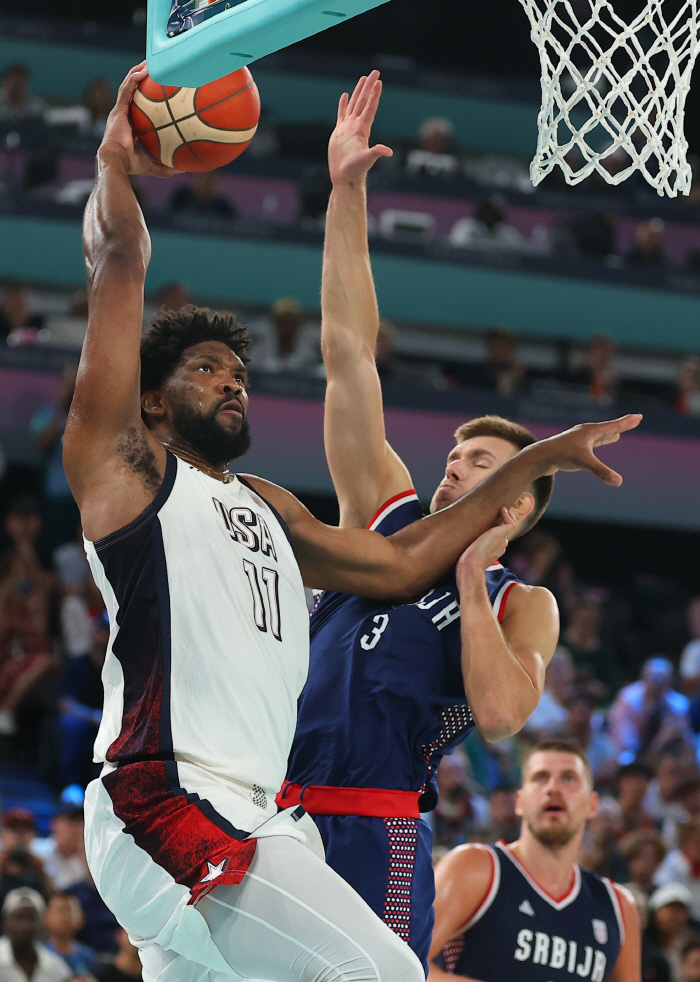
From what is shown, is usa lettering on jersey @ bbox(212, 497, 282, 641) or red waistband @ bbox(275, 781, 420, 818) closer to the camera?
usa lettering on jersey @ bbox(212, 497, 282, 641)

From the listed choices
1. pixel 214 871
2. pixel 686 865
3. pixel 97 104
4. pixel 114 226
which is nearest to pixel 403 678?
pixel 214 871

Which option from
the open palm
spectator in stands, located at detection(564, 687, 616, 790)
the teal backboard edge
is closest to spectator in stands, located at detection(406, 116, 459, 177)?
spectator in stands, located at detection(564, 687, 616, 790)

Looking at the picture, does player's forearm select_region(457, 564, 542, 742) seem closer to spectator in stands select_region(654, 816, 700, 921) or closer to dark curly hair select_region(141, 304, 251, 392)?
dark curly hair select_region(141, 304, 251, 392)

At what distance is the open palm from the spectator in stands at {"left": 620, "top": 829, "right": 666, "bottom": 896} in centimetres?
597

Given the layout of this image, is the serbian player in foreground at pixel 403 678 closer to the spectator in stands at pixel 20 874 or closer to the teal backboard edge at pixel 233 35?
the teal backboard edge at pixel 233 35

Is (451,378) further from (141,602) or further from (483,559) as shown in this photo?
(141,602)

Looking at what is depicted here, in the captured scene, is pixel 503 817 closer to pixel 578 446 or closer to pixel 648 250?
pixel 578 446

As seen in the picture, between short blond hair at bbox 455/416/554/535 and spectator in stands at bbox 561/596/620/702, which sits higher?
short blond hair at bbox 455/416/554/535

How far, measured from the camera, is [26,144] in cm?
1462

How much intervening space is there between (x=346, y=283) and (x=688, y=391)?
399 inches

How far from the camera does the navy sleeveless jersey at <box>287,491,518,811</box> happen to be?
4.16 meters

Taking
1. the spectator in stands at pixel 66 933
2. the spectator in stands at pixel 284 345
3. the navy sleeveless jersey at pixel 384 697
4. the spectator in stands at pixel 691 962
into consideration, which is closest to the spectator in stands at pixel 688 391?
the spectator in stands at pixel 284 345

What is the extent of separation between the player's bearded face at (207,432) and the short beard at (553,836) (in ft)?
8.60

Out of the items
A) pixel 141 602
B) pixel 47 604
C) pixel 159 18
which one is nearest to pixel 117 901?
pixel 141 602
